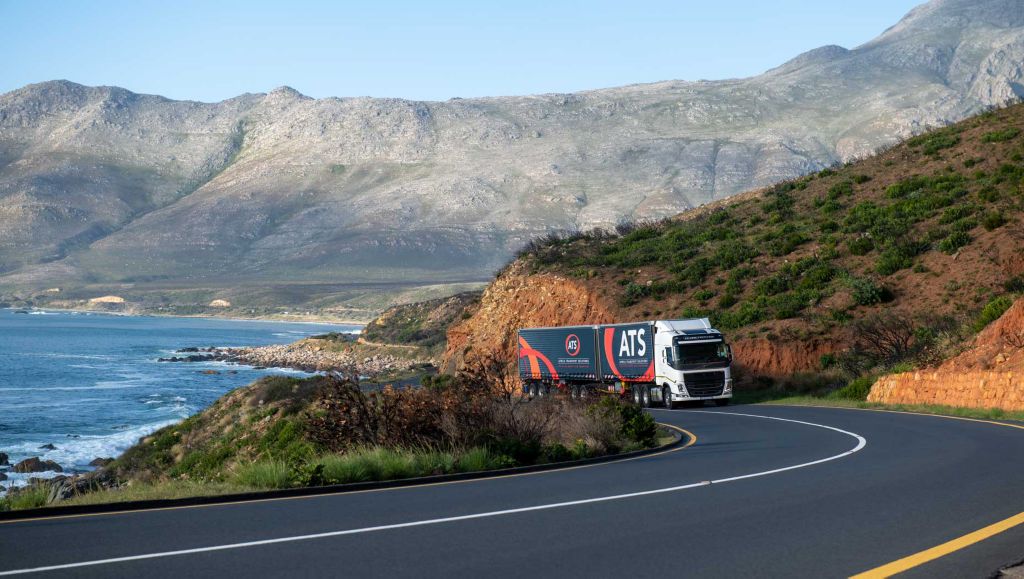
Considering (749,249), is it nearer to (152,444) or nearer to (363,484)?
(152,444)

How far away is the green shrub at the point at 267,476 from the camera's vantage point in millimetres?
13969

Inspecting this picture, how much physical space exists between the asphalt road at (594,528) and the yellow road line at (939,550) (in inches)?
4.4

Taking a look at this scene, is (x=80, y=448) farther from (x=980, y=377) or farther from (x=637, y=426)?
(x=980, y=377)

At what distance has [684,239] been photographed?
65.8 metres

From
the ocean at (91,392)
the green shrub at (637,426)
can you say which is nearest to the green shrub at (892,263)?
the green shrub at (637,426)

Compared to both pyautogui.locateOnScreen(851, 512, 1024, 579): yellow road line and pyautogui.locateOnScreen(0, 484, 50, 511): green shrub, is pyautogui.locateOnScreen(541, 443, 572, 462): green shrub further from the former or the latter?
pyautogui.locateOnScreen(851, 512, 1024, 579): yellow road line

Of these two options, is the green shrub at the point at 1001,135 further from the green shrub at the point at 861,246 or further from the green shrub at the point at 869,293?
the green shrub at the point at 869,293

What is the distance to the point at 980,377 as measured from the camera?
29984 millimetres

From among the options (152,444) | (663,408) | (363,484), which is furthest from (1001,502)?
(152,444)

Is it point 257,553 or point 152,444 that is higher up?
point 257,553

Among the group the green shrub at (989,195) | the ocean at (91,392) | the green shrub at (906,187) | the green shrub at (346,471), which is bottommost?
the ocean at (91,392)

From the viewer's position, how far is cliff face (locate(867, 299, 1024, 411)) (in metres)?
28.9

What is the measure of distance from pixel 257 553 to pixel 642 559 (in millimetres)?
3433

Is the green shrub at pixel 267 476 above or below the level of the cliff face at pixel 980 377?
above
